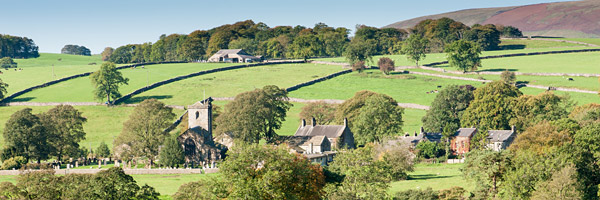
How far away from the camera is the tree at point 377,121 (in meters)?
96.6

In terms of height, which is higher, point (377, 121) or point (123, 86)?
point (123, 86)

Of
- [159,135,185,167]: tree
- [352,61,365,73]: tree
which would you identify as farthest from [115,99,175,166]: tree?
[352,61,365,73]: tree

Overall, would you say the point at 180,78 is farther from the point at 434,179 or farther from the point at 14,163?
the point at 434,179

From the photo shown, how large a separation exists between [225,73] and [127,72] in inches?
871

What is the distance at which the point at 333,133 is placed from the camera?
102 m

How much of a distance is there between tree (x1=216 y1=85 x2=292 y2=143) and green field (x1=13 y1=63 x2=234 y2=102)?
4637cm

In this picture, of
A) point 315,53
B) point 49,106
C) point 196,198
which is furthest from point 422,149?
point 315,53

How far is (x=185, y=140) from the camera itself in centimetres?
9144

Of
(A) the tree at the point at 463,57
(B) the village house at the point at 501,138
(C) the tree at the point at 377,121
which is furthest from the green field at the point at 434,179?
(A) the tree at the point at 463,57

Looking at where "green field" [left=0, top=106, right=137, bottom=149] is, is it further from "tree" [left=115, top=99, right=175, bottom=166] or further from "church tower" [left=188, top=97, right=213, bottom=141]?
"church tower" [left=188, top=97, right=213, bottom=141]

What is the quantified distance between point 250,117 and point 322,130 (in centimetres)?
1273

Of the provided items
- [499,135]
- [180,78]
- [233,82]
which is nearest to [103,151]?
[499,135]

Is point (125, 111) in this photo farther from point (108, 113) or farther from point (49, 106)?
point (49, 106)

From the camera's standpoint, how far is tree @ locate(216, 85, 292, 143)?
94375mm
